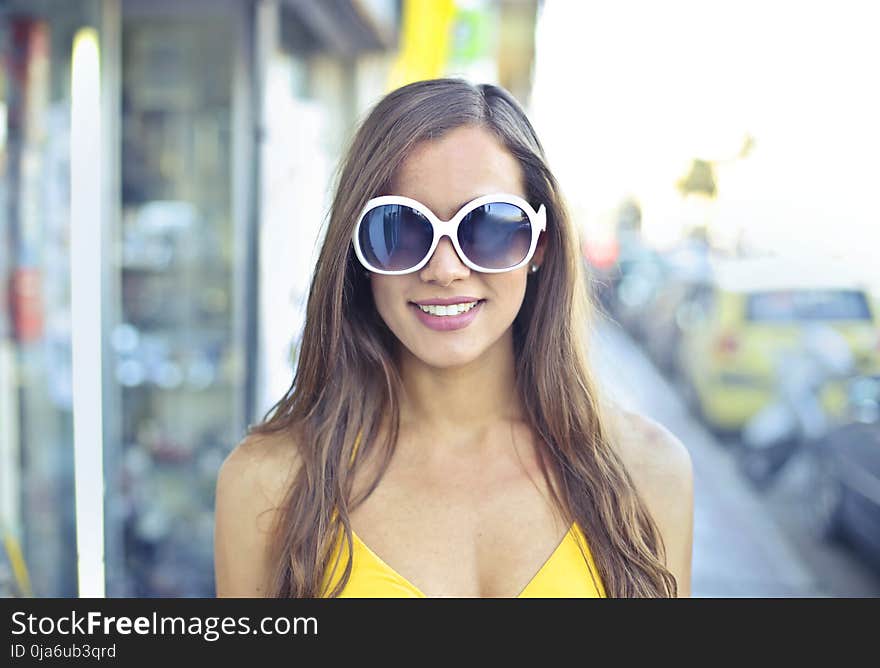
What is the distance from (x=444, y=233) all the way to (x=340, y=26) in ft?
15.6

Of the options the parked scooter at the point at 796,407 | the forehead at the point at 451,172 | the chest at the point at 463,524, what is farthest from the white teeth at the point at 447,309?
the parked scooter at the point at 796,407

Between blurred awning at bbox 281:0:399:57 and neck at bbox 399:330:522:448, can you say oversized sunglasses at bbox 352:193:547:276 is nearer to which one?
neck at bbox 399:330:522:448

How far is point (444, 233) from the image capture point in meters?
1.54

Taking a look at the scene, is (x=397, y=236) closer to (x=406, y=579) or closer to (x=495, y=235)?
(x=495, y=235)

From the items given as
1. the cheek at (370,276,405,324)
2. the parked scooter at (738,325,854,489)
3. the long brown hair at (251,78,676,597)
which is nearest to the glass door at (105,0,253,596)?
the long brown hair at (251,78,676,597)

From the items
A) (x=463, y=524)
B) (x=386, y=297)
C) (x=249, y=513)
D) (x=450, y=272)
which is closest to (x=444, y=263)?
(x=450, y=272)

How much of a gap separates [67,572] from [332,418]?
8.33 feet

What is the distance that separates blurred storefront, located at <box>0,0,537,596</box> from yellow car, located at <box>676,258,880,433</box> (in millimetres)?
3330

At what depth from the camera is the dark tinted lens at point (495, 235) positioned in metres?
1.55

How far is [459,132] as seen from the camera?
162 centimetres

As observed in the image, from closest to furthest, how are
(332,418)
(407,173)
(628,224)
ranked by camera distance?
(407,173), (332,418), (628,224)
